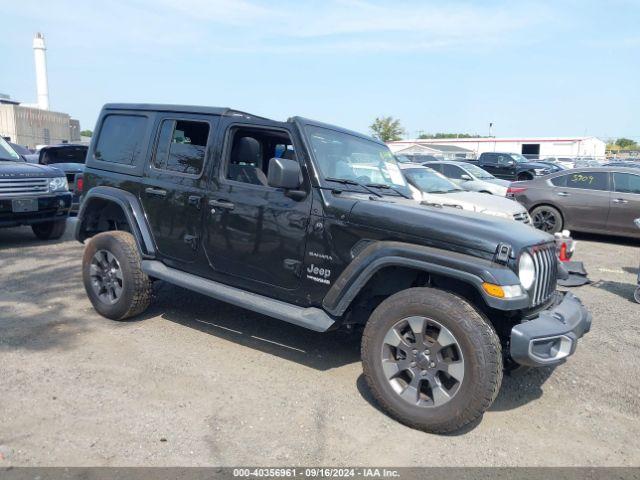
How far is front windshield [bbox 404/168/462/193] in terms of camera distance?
980 cm

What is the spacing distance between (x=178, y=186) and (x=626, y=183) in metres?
9.33

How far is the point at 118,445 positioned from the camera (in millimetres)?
3092

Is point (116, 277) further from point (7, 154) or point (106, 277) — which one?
point (7, 154)

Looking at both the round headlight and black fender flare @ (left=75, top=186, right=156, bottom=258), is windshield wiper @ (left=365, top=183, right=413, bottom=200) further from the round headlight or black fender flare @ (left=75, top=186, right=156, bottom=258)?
black fender flare @ (left=75, top=186, right=156, bottom=258)

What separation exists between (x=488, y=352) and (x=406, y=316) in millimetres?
540

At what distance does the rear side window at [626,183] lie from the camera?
34.0 ft

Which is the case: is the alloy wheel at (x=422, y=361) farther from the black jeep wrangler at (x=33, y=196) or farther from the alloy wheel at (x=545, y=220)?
the alloy wheel at (x=545, y=220)

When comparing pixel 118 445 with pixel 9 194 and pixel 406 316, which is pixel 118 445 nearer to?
pixel 406 316

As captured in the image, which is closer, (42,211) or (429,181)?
(42,211)

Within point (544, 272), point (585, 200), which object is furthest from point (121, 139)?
point (585, 200)

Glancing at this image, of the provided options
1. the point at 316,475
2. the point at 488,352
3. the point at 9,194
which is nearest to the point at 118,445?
the point at 316,475

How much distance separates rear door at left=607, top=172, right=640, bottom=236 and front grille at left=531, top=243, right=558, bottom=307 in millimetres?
7651

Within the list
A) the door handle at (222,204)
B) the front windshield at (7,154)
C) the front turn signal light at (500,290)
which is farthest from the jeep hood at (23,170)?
the front turn signal light at (500,290)

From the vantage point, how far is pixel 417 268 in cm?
340
